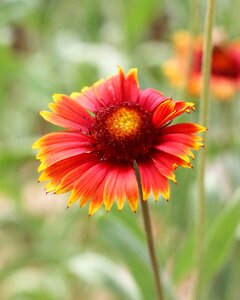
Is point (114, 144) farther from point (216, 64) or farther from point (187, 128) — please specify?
point (216, 64)

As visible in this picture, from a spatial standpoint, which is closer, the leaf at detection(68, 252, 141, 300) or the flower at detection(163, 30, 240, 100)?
the leaf at detection(68, 252, 141, 300)

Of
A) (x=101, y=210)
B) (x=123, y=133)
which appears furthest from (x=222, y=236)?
(x=123, y=133)

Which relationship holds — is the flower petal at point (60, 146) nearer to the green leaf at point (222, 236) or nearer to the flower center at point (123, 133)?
the flower center at point (123, 133)

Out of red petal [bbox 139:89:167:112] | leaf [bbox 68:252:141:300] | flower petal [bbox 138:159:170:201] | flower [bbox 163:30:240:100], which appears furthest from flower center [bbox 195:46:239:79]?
flower petal [bbox 138:159:170:201]

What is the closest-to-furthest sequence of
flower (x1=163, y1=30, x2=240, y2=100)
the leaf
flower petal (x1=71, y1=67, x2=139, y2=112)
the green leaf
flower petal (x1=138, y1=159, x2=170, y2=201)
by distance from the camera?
flower petal (x1=138, y1=159, x2=170, y2=201)
flower petal (x1=71, y1=67, x2=139, y2=112)
the green leaf
the leaf
flower (x1=163, y1=30, x2=240, y2=100)

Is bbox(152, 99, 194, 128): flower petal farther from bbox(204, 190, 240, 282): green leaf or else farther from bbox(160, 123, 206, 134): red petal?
bbox(204, 190, 240, 282): green leaf

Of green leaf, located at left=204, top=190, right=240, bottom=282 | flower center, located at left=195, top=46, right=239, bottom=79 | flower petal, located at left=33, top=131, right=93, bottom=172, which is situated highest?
flower center, located at left=195, top=46, right=239, bottom=79

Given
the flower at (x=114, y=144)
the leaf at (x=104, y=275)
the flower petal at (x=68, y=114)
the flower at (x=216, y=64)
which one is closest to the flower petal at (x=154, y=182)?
the flower at (x=114, y=144)
